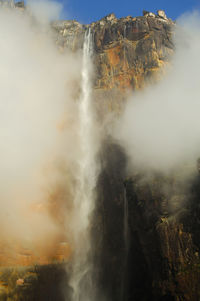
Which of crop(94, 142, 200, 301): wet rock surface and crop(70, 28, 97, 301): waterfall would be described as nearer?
crop(94, 142, 200, 301): wet rock surface

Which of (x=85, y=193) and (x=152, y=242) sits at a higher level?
(x=85, y=193)

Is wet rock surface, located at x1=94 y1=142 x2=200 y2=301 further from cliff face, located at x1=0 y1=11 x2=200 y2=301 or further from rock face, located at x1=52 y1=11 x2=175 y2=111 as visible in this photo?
rock face, located at x1=52 y1=11 x2=175 y2=111

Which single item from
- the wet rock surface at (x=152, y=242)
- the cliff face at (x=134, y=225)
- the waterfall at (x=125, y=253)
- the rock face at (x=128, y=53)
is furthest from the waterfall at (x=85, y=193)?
the waterfall at (x=125, y=253)

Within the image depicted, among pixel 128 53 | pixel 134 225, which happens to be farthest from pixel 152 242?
pixel 128 53

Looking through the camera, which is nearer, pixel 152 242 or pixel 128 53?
pixel 152 242

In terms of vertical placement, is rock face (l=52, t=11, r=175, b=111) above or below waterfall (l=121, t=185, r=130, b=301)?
above

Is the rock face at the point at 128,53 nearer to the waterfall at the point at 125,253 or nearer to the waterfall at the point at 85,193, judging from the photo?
the waterfall at the point at 85,193

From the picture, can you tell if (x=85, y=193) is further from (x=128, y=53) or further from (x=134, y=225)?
(x=128, y=53)

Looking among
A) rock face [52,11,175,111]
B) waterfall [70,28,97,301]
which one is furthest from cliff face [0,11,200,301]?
waterfall [70,28,97,301]

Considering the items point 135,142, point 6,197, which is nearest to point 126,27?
point 135,142
